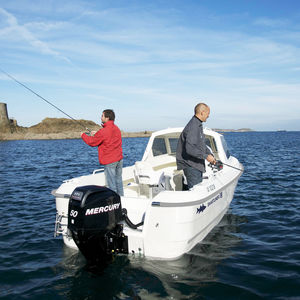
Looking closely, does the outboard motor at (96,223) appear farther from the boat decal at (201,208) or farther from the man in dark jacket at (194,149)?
the man in dark jacket at (194,149)

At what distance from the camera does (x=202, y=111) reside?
508 centimetres

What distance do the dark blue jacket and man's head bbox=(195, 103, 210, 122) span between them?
0.06 metres

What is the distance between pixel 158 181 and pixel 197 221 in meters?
1.16

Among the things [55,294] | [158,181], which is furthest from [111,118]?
[55,294]

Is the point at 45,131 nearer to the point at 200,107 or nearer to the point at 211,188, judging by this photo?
the point at 200,107

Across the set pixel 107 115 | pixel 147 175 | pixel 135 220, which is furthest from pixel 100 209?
pixel 107 115

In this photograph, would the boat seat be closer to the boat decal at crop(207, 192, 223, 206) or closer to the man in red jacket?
the man in red jacket

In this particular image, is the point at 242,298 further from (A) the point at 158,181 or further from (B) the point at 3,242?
(B) the point at 3,242

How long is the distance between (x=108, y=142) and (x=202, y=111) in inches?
65.5

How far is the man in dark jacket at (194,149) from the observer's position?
16.2 feet

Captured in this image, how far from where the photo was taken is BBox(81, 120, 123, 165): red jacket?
16.3ft

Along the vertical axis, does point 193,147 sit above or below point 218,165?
above

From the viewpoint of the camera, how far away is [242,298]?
3678 millimetres

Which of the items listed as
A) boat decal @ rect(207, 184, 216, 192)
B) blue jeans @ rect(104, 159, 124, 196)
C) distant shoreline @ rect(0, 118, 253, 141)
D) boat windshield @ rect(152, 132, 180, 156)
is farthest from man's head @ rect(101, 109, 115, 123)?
distant shoreline @ rect(0, 118, 253, 141)
